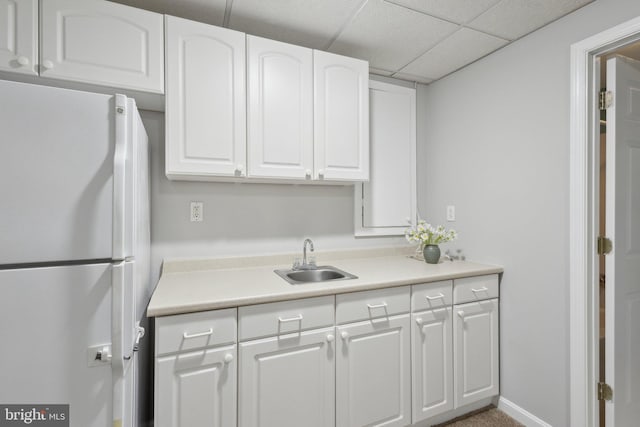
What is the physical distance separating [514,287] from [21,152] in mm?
2357

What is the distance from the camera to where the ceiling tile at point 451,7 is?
1.52m

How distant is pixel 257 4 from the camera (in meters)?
1.55

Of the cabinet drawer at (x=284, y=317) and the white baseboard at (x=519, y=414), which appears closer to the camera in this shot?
the cabinet drawer at (x=284, y=317)

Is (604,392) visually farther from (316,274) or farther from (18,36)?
(18,36)

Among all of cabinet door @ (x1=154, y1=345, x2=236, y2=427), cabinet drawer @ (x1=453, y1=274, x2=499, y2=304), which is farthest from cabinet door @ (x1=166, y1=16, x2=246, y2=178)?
cabinet drawer @ (x1=453, y1=274, x2=499, y2=304)

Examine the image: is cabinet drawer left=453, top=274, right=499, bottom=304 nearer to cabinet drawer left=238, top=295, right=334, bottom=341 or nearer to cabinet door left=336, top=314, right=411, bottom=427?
cabinet door left=336, top=314, right=411, bottom=427

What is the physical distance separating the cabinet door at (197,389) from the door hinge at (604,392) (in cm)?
181

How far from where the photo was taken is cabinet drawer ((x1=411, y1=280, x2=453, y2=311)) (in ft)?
5.53

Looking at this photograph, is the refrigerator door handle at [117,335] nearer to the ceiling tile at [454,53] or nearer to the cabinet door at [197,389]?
the cabinet door at [197,389]

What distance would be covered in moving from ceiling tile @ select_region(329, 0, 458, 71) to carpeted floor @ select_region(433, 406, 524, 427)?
7.62 ft

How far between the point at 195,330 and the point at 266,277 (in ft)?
1.70

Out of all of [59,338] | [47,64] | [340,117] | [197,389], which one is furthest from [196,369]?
[340,117]

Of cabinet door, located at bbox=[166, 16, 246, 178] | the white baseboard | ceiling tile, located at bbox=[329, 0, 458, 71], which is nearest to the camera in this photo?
cabinet door, located at bbox=[166, 16, 246, 178]

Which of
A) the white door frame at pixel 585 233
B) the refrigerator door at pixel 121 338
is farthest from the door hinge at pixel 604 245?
the refrigerator door at pixel 121 338
